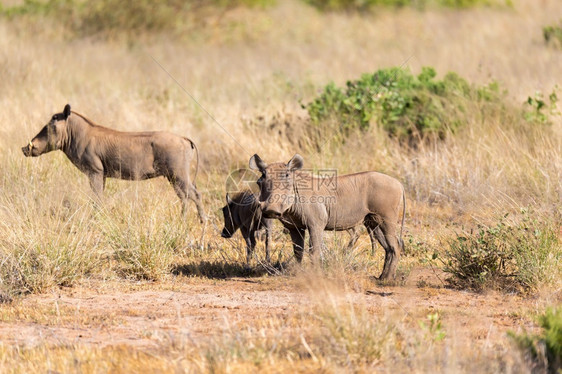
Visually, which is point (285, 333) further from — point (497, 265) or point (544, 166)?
point (544, 166)

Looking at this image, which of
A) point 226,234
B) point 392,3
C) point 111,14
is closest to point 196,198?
point 226,234

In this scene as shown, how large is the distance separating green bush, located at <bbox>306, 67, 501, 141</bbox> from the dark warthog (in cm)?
393

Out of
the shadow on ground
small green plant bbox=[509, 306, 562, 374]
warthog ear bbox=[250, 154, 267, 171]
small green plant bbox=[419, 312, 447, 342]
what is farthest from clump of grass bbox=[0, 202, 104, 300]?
small green plant bbox=[509, 306, 562, 374]

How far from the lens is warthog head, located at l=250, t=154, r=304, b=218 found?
7.12 meters

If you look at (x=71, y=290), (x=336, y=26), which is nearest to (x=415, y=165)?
(x=71, y=290)

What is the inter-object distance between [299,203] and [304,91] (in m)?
7.80

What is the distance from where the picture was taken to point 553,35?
59.2 feet

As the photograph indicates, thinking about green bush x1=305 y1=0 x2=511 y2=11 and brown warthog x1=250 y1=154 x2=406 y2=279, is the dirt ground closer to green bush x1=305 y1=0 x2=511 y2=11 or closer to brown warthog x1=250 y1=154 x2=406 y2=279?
brown warthog x1=250 y1=154 x2=406 y2=279

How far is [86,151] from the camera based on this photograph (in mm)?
10070

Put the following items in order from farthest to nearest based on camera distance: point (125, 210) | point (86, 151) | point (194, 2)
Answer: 1. point (194, 2)
2. point (86, 151)
3. point (125, 210)

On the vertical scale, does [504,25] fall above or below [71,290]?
above

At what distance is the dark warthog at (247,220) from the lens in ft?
27.0

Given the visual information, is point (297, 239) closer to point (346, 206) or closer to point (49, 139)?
point (346, 206)

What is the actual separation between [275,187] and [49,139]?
4.16m
